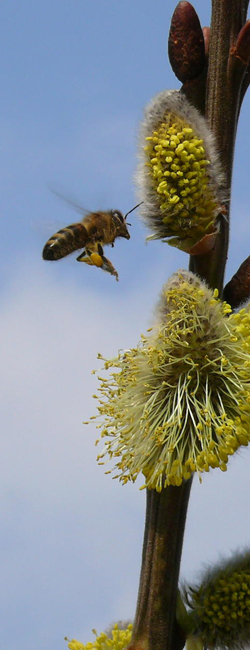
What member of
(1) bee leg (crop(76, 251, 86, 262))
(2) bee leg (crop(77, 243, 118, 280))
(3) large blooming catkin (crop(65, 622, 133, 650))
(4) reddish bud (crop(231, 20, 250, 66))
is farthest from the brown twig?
(1) bee leg (crop(76, 251, 86, 262))

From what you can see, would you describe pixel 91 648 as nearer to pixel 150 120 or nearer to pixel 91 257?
pixel 91 257

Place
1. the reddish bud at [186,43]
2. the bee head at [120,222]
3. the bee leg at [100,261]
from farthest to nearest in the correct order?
the bee head at [120,222] → the bee leg at [100,261] → the reddish bud at [186,43]

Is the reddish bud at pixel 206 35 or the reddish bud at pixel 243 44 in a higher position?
the reddish bud at pixel 206 35

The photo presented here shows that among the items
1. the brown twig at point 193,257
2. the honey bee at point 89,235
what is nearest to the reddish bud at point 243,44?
the brown twig at point 193,257

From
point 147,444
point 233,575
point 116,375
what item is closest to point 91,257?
point 116,375

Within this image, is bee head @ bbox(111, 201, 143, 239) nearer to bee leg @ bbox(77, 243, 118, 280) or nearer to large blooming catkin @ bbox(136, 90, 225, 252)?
bee leg @ bbox(77, 243, 118, 280)

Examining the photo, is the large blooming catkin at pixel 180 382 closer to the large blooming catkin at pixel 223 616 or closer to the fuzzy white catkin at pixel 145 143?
the fuzzy white catkin at pixel 145 143
